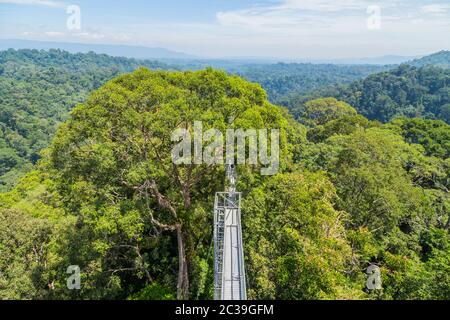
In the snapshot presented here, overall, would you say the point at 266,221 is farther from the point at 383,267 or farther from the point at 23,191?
the point at 23,191

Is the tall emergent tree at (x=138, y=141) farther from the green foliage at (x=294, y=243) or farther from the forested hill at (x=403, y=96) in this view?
the forested hill at (x=403, y=96)

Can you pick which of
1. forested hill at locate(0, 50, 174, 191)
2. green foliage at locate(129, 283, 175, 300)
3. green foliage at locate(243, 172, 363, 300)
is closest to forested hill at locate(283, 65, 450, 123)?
forested hill at locate(0, 50, 174, 191)

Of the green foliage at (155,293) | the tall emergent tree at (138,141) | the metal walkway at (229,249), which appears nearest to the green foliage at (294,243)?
the metal walkway at (229,249)

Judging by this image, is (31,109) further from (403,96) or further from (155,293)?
(403,96)

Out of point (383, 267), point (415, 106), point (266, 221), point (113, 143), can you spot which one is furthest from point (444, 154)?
point (415, 106)

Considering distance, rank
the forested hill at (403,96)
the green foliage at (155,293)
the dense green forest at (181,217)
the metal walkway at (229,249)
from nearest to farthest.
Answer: the metal walkway at (229,249) → the dense green forest at (181,217) → the green foliage at (155,293) → the forested hill at (403,96)

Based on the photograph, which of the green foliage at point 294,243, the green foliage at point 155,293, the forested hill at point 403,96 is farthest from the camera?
the forested hill at point 403,96

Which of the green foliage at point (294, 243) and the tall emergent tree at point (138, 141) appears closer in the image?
the green foliage at point (294, 243)
